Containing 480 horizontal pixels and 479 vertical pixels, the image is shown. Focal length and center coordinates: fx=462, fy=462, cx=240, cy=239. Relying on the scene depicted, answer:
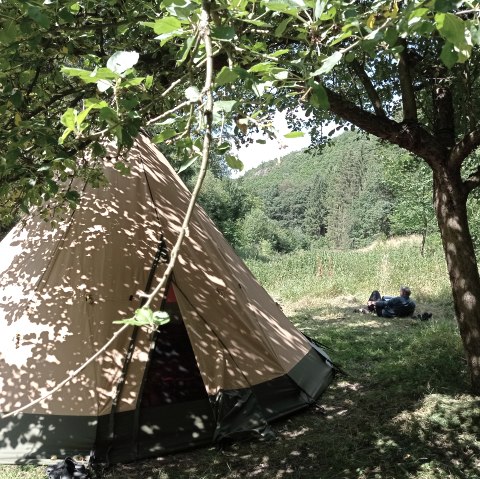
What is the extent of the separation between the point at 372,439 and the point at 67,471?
257 centimetres

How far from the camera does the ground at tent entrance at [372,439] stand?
369cm

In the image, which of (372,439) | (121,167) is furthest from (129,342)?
(372,439)

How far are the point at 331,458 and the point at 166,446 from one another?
1.47 meters

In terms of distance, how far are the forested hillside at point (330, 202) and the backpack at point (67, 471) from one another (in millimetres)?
5959

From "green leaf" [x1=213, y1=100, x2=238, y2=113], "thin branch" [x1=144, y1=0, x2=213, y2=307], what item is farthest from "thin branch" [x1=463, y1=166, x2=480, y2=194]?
"thin branch" [x1=144, y1=0, x2=213, y2=307]

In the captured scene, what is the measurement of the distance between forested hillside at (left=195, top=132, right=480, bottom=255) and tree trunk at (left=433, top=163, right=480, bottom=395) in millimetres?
3139

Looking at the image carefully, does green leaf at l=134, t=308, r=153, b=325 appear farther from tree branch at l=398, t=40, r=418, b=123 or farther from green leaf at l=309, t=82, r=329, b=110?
tree branch at l=398, t=40, r=418, b=123

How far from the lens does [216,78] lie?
4.18 feet

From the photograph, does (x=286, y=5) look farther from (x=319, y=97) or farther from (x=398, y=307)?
(x=398, y=307)

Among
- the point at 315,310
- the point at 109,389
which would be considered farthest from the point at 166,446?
the point at 315,310

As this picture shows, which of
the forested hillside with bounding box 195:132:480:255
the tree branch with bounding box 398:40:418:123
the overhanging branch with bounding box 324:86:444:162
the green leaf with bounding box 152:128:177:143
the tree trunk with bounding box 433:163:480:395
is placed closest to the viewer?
the green leaf with bounding box 152:128:177:143

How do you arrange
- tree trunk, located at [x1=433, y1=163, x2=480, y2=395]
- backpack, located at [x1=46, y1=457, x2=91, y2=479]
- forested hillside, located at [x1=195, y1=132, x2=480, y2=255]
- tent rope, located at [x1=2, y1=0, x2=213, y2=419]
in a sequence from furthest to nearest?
forested hillside, located at [x1=195, y1=132, x2=480, y2=255] → tree trunk, located at [x1=433, y1=163, x2=480, y2=395] → backpack, located at [x1=46, y1=457, x2=91, y2=479] → tent rope, located at [x1=2, y1=0, x2=213, y2=419]

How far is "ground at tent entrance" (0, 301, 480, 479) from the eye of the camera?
3.69m

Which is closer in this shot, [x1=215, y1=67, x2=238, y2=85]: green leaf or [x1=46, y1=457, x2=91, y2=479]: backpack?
[x1=215, y1=67, x2=238, y2=85]: green leaf
